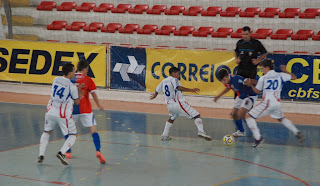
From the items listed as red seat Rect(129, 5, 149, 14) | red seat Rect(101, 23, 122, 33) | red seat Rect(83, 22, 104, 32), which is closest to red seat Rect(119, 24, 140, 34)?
red seat Rect(101, 23, 122, 33)

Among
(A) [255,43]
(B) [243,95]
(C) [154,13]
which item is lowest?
(B) [243,95]

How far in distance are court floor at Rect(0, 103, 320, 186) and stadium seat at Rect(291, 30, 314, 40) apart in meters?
6.88

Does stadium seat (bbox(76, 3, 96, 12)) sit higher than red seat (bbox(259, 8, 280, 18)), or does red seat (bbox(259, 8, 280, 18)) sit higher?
stadium seat (bbox(76, 3, 96, 12))

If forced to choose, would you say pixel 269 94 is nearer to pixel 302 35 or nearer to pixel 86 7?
pixel 302 35

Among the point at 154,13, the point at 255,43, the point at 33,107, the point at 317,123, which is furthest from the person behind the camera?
the point at 154,13

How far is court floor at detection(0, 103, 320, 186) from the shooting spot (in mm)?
8633

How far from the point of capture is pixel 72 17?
24625mm

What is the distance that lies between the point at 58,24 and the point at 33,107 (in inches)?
333

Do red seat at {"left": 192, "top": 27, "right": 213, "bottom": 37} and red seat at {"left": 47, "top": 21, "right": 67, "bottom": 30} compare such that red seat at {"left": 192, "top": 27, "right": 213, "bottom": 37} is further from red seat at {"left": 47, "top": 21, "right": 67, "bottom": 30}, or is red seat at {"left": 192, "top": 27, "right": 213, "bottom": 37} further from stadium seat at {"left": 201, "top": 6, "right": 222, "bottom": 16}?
red seat at {"left": 47, "top": 21, "right": 67, "bottom": 30}

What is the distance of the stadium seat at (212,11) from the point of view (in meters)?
22.3

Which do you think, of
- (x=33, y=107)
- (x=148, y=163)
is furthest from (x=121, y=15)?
(x=148, y=163)

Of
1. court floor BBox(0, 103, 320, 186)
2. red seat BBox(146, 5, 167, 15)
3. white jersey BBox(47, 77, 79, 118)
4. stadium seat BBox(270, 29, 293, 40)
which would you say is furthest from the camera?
red seat BBox(146, 5, 167, 15)

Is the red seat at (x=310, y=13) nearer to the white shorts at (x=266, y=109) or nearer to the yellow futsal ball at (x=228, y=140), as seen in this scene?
the white shorts at (x=266, y=109)

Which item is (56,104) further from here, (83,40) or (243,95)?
(83,40)
